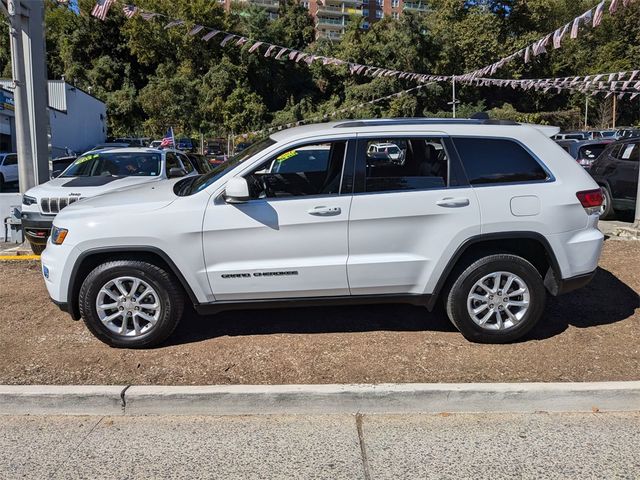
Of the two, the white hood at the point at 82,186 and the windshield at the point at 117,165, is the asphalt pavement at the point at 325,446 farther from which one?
the windshield at the point at 117,165

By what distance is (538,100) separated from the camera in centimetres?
6075

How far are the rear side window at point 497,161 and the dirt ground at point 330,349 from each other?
4.49 ft

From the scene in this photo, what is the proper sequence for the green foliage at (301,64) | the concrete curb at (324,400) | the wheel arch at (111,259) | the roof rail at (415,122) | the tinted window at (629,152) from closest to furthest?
Result: the concrete curb at (324,400) → the wheel arch at (111,259) → the roof rail at (415,122) → the tinted window at (629,152) → the green foliage at (301,64)

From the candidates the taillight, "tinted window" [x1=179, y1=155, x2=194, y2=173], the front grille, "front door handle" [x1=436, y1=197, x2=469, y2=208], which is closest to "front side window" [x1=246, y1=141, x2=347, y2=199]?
"front door handle" [x1=436, y1=197, x2=469, y2=208]

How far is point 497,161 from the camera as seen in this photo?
4.58 metres

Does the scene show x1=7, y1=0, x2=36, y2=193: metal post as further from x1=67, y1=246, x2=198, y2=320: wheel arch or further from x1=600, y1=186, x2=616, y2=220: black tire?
x1=600, y1=186, x2=616, y2=220: black tire

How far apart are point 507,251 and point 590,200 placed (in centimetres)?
78

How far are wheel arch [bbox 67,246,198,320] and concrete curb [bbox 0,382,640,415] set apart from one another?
2.89ft

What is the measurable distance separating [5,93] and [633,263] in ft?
93.1

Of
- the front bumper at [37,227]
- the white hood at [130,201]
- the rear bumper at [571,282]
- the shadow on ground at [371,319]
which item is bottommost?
the shadow on ground at [371,319]

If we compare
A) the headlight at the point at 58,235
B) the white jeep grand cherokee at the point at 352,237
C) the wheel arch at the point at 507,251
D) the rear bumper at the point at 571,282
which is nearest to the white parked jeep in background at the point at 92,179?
the headlight at the point at 58,235

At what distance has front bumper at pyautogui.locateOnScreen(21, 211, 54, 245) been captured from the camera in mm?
7719

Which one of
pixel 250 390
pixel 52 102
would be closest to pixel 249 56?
pixel 52 102

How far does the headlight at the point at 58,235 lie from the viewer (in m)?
4.43
